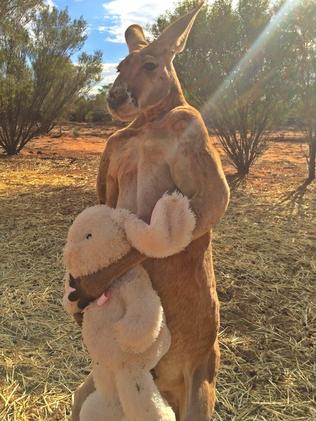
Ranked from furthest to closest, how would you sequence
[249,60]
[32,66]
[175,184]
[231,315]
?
1. [32,66]
2. [249,60]
3. [231,315]
4. [175,184]

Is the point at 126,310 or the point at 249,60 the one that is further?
the point at 249,60

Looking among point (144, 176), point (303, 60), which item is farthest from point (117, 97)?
point (303, 60)

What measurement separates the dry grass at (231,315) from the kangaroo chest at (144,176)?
1481 mm

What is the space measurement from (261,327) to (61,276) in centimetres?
184

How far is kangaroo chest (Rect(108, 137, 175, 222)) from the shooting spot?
1374 millimetres

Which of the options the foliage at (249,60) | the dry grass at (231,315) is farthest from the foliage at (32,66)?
the dry grass at (231,315)

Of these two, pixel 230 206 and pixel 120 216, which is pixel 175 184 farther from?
pixel 230 206

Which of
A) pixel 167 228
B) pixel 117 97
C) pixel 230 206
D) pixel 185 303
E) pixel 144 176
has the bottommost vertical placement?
pixel 230 206

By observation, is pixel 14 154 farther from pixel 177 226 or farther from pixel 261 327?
pixel 177 226

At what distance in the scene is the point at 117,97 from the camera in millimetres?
1379

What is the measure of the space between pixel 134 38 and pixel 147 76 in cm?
26

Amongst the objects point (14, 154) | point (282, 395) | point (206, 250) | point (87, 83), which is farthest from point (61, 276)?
point (87, 83)

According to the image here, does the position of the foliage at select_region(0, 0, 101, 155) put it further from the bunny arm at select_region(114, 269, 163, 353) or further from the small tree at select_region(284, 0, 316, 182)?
the bunny arm at select_region(114, 269, 163, 353)

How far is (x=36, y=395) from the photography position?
2.54m
